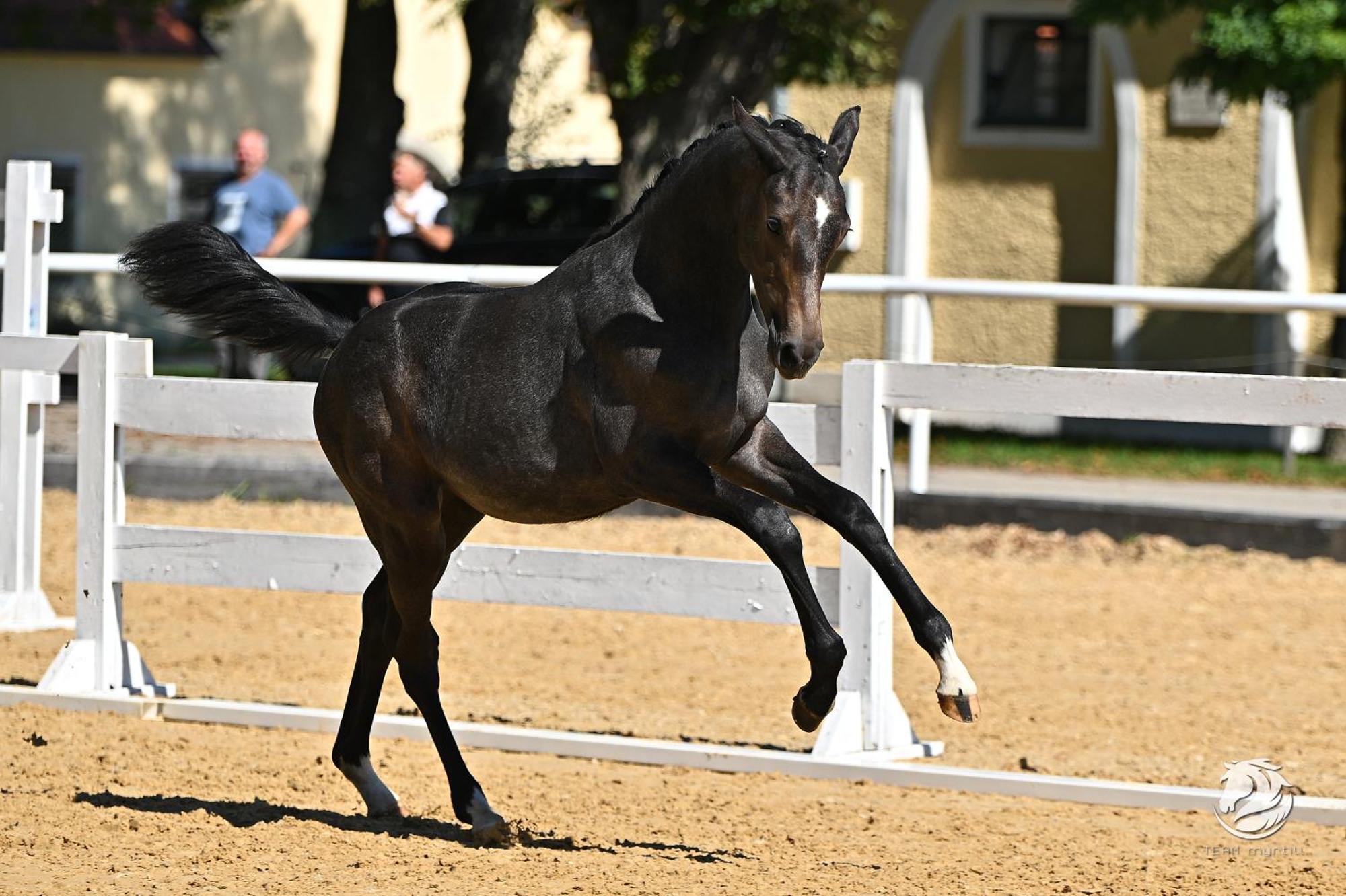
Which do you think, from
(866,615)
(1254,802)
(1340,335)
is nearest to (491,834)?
(866,615)

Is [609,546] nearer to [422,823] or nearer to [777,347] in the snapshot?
[422,823]

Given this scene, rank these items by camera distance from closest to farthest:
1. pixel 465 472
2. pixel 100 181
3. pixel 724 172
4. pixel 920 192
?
pixel 724 172 < pixel 465 472 < pixel 920 192 < pixel 100 181

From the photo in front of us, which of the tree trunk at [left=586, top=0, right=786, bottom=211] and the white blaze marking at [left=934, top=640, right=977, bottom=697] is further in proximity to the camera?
the tree trunk at [left=586, top=0, right=786, bottom=211]

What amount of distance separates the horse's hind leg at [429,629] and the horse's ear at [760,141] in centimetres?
146

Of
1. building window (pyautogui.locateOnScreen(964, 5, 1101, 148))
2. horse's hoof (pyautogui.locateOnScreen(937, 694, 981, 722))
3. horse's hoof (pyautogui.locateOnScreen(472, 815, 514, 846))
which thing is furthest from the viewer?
building window (pyautogui.locateOnScreen(964, 5, 1101, 148))

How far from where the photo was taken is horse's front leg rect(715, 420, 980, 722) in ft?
14.2

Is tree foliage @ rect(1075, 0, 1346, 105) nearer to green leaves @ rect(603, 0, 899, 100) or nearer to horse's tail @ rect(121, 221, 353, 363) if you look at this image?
green leaves @ rect(603, 0, 899, 100)

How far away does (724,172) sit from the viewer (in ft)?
14.8

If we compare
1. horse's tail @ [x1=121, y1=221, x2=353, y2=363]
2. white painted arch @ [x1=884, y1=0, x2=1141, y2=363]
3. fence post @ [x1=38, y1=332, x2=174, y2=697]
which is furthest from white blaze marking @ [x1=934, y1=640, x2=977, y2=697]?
white painted arch @ [x1=884, y1=0, x2=1141, y2=363]

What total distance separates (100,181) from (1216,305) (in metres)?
19.7

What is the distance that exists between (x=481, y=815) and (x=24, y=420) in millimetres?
3830

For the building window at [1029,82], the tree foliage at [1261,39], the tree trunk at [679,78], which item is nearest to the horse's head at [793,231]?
the tree trunk at [679,78]

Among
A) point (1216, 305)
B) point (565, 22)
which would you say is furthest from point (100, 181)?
point (1216, 305)

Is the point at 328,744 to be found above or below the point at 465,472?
below
